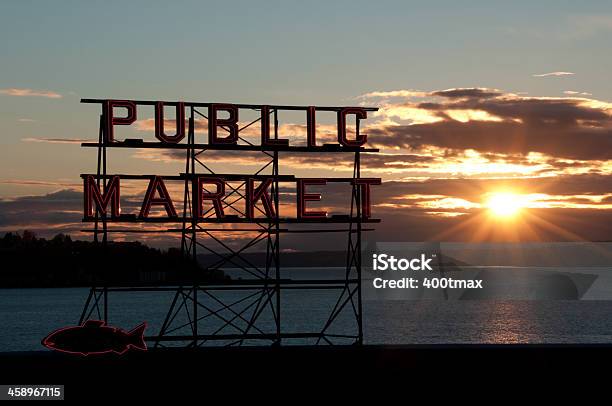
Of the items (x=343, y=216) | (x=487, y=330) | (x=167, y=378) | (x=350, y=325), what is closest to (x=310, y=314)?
(x=350, y=325)

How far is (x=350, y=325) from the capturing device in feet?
520

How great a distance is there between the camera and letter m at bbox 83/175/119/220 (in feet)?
144

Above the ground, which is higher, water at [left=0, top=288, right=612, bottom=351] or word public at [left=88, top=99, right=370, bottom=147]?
word public at [left=88, top=99, right=370, bottom=147]

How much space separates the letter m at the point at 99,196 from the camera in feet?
144

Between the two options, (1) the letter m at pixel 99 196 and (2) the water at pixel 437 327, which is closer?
(1) the letter m at pixel 99 196

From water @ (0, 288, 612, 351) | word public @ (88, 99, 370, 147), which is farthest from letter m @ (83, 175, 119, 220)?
water @ (0, 288, 612, 351)

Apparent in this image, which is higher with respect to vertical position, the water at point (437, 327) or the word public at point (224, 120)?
the word public at point (224, 120)

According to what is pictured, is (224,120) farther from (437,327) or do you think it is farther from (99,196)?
(437,327)

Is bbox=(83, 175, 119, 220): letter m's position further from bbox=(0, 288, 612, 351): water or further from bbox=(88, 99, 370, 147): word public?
bbox=(0, 288, 612, 351): water

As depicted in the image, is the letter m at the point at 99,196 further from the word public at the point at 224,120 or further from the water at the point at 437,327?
the water at the point at 437,327

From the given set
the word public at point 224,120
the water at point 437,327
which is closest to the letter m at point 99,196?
the word public at point 224,120

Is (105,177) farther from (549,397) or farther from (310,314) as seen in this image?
(310,314)

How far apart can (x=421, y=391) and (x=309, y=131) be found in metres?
16.4

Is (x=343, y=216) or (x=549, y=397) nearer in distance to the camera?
(x=549, y=397)
